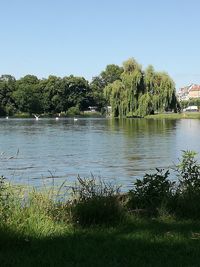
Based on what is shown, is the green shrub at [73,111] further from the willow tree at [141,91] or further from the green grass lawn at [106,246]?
the green grass lawn at [106,246]

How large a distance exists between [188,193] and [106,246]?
9.51 ft

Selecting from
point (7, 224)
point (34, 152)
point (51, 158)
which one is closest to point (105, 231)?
point (7, 224)

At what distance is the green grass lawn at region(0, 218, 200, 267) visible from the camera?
16.2 feet

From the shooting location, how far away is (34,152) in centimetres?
3066

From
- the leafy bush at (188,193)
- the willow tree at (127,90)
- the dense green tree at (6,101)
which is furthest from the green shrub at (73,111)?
the leafy bush at (188,193)

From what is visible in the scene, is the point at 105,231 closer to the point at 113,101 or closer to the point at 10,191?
the point at 10,191

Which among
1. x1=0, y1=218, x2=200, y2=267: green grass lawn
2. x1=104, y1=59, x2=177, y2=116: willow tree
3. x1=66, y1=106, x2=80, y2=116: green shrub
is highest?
x1=104, y1=59, x2=177, y2=116: willow tree

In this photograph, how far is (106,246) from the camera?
5574mm

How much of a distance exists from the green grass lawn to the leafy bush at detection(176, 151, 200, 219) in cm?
85

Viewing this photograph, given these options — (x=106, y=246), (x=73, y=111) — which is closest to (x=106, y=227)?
(x=106, y=246)

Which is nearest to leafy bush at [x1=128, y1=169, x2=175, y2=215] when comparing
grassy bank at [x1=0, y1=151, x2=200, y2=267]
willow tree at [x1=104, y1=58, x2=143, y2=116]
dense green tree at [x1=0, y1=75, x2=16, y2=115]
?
grassy bank at [x1=0, y1=151, x2=200, y2=267]

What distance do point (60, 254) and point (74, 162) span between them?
20.0 metres

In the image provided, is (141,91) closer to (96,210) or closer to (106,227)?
(96,210)

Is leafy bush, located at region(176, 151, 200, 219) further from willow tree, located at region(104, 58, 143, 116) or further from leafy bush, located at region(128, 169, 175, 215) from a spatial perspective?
willow tree, located at region(104, 58, 143, 116)
